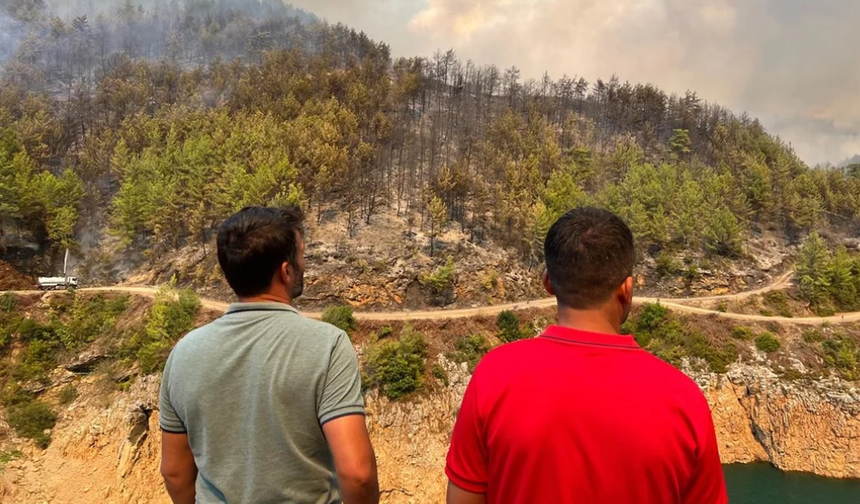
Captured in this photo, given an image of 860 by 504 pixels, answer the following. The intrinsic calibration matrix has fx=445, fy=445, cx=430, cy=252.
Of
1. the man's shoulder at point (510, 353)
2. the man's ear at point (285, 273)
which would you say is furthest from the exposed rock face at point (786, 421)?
the man's ear at point (285, 273)

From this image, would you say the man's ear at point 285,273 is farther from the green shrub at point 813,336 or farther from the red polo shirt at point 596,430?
the green shrub at point 813,336

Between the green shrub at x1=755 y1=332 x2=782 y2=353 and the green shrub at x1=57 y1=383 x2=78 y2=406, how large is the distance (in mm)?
51664

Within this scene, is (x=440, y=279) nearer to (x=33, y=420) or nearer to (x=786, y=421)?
(x=786, y=421)

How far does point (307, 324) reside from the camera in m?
3.30

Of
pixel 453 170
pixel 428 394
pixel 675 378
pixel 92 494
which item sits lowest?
pixel 92 494

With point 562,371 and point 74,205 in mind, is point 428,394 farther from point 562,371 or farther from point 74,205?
point 74,205

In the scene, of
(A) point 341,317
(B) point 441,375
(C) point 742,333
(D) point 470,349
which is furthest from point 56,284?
(C) point 742,333

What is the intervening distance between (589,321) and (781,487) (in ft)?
126

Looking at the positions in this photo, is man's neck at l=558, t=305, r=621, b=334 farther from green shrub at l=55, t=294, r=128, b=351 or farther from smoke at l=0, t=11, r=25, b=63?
smoke at l=0, t=11, r=25, b=63

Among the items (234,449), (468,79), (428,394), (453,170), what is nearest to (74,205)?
(453,170)

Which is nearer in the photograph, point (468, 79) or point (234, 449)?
point (234, 449)

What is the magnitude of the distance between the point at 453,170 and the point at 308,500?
49.1 m

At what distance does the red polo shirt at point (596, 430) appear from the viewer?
97.2 inches

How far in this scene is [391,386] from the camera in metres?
29.5
